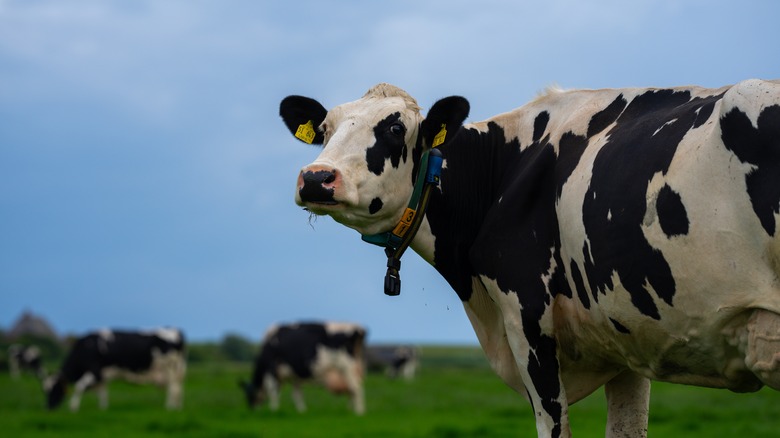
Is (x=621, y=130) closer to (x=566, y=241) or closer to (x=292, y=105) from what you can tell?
(x=566, y=241)

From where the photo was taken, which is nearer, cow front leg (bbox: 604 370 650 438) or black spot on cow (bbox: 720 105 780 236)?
black spot on cow (bbox: 720 105 780 236)

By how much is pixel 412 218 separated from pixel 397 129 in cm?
50

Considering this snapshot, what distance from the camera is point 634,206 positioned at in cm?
387

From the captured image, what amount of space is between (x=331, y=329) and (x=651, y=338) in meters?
22.0

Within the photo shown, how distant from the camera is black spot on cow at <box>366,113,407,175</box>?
457 cm

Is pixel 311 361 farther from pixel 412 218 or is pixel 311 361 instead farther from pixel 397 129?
pixel 397 129

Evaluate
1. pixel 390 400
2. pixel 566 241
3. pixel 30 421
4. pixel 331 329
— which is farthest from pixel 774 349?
pixel 390 400

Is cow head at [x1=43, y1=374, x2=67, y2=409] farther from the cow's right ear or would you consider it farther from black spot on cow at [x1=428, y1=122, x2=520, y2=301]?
black spot on cow at [x1=428, y1=122, x2=520, y2=301]

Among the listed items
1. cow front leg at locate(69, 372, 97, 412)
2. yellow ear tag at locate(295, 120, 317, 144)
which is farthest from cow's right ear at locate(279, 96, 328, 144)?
cow front leg at locate(69, 372, 97, 412)

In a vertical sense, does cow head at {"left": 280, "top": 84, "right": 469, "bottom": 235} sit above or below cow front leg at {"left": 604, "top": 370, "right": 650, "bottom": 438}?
above

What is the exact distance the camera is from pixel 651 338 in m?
3.96

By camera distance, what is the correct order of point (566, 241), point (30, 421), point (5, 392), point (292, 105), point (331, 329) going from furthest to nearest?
point (5, 392) → point (331, 329) → point (30, 421) → point (292, 105) → point (566, 241)

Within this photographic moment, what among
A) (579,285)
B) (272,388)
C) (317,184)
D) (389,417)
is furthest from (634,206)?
(272,388)

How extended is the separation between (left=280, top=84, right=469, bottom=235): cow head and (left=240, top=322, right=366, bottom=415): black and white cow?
65.4 feet
